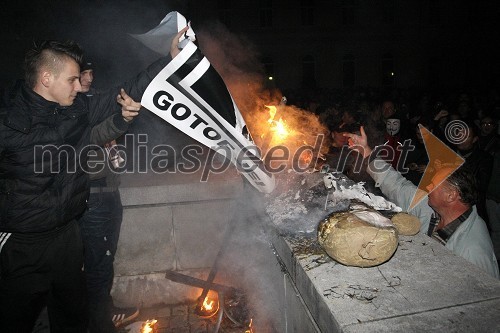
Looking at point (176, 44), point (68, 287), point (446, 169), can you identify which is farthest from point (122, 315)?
point (446, 169)

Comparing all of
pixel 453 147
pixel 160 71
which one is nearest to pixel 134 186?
pixel 160 71

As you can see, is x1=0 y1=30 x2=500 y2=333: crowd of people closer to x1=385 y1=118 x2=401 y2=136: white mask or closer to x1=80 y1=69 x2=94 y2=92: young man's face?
x1=80 y1=69 x2=94 y2=92: young man's face

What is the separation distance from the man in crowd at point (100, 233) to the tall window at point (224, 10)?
84.5ft

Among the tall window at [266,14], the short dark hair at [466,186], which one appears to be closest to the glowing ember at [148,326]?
the short dark hair at [466,186]

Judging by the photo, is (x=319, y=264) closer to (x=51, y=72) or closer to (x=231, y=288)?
(x=231, y=288)

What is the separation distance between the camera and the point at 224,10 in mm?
26875

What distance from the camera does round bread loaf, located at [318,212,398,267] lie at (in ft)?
6.35

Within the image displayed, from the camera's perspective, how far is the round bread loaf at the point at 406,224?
2.50 metres

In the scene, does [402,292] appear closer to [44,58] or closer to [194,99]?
[194,99]

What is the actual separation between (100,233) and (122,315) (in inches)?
46.2

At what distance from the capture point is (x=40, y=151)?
2.58m

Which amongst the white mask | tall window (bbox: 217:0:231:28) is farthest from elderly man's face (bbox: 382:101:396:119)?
tall window (bbox: 217:0:231:28)

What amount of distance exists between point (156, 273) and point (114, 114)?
242 cm

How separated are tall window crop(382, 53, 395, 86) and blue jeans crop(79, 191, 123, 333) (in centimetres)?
3030
